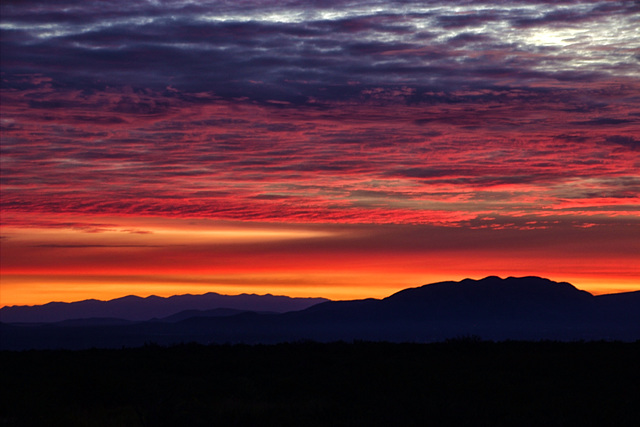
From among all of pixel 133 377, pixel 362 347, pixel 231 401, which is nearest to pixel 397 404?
pixel 231 401

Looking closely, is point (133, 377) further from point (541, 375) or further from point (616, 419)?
point (616, 419)

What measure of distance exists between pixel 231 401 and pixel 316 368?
5469 mm

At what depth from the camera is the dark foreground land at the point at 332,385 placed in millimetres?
15648

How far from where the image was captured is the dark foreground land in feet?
51.3

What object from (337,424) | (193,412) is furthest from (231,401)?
(337,424)

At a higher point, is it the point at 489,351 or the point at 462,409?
the point at 489,351

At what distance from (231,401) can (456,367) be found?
7.29 m

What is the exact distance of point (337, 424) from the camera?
15117 mm

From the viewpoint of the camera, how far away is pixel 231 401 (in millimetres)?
17156

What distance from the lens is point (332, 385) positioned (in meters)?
19.4

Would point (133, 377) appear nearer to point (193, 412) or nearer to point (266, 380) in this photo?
point (266, 380)

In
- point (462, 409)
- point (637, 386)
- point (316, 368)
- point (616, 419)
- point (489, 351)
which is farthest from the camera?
point (489, 351)

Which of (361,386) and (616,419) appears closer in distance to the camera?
(616,419)

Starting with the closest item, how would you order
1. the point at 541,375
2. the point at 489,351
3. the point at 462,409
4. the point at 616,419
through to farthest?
the point at 616,419 < the point at 462,409 < the point at 541,375 < the point at 489,351
